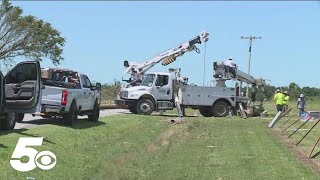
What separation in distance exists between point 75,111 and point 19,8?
32093mm

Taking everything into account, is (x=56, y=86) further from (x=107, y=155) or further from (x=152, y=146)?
(x=107, y=155)

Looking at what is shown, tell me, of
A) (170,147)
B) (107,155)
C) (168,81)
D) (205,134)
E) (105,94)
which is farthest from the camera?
(105,94)

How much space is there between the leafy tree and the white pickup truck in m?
27.6

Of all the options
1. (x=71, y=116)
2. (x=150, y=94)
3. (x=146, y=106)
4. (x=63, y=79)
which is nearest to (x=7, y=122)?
(x=71, y=116)

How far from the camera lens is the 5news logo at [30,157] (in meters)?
12.7

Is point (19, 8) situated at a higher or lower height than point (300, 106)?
higher

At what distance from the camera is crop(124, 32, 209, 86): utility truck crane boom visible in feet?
128

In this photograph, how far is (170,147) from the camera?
19031mm

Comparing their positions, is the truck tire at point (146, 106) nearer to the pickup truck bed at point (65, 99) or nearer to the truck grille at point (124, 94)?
the truck grille at point (124, 94)

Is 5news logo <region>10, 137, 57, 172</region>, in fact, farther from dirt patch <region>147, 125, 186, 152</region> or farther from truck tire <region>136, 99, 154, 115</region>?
truck tire <region>136, 99, 154, 115</region>

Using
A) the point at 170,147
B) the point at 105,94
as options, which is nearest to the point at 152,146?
the point at 170,147

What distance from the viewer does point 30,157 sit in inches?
532

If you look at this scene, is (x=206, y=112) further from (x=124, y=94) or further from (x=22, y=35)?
(x=22, y=35)

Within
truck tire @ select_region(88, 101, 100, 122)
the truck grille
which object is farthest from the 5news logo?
the truck grille
